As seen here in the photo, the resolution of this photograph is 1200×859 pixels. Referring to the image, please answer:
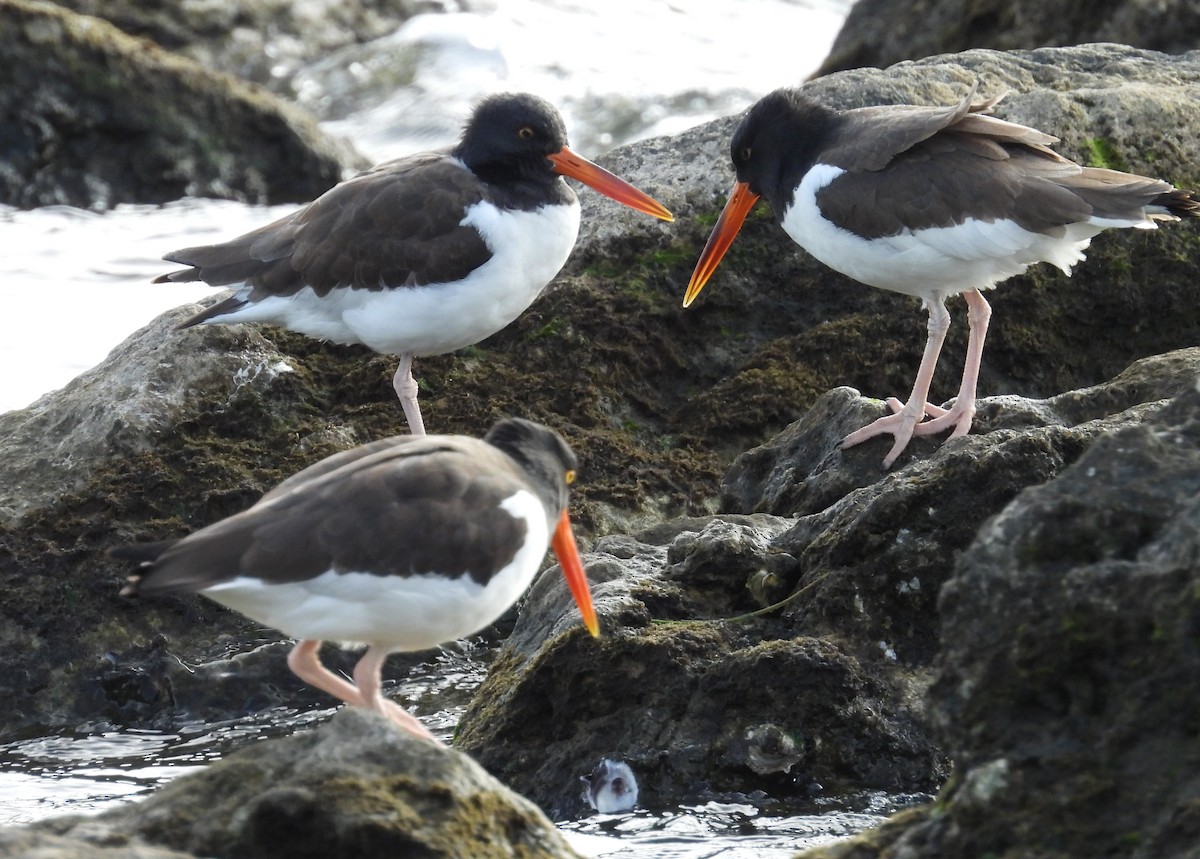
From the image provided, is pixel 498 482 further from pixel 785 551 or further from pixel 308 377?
pixel 308 377

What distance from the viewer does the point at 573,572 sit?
490 centimetres

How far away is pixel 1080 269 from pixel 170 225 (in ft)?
28.1

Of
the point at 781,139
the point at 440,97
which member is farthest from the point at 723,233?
the point at 440,97

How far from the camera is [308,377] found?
24.1ft

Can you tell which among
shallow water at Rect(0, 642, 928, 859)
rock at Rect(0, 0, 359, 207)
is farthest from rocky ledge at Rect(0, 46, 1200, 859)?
rock at Rect(0, 0, 359, 207)

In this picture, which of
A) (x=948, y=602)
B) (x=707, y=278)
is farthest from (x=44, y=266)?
(x=948, y=602)

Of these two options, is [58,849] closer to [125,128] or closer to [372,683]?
[372,683]

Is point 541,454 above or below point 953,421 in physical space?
above

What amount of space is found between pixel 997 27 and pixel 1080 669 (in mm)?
10637

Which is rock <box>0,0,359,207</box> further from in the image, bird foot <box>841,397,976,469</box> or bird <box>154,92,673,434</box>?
bird foot <box>841,397,976,469</box>

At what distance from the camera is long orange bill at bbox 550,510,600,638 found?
4.80 metres

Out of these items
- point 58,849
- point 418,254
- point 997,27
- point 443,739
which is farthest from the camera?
point 997,27

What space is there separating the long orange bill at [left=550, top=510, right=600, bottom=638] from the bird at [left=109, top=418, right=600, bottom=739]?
0.22m

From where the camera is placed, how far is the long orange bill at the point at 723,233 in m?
7.53
